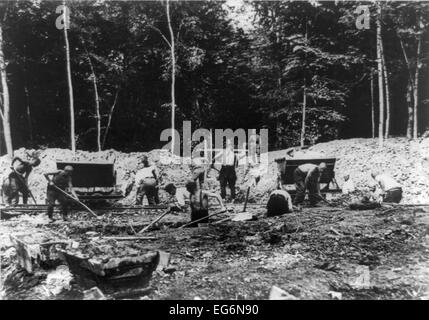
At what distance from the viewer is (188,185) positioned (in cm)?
845

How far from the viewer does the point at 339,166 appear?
14.7 meters

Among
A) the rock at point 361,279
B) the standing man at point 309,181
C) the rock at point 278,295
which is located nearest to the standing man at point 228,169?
the standing man at point 309,181

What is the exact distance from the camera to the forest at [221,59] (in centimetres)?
1436

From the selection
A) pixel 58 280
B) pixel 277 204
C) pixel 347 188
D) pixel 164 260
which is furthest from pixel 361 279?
pixel 347 188

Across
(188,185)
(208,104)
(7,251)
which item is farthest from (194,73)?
(7,251)

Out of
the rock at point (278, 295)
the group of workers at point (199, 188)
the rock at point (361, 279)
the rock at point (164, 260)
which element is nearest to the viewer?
the rock at point (278, 295)

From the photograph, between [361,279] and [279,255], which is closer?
[361,279]

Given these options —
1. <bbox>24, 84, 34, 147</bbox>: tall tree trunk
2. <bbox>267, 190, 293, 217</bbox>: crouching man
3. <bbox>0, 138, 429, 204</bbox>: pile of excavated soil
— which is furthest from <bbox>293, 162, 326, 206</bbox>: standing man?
<bbox>24, 84, 34, 147</bbox>: tall tree trunk

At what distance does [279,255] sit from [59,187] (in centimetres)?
575

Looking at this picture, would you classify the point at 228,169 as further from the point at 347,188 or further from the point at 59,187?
the point at 59,187

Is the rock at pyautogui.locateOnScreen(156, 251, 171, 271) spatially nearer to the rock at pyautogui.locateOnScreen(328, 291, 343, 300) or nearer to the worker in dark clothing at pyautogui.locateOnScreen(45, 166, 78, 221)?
the rock at pyautogui.locateOnScreen(328, 291, 343, 300)

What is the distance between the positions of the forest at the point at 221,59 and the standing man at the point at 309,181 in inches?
178

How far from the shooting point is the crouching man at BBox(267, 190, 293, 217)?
9.34m

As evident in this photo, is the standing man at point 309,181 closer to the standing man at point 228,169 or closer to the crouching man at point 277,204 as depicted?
the crouching man at point 277,204
